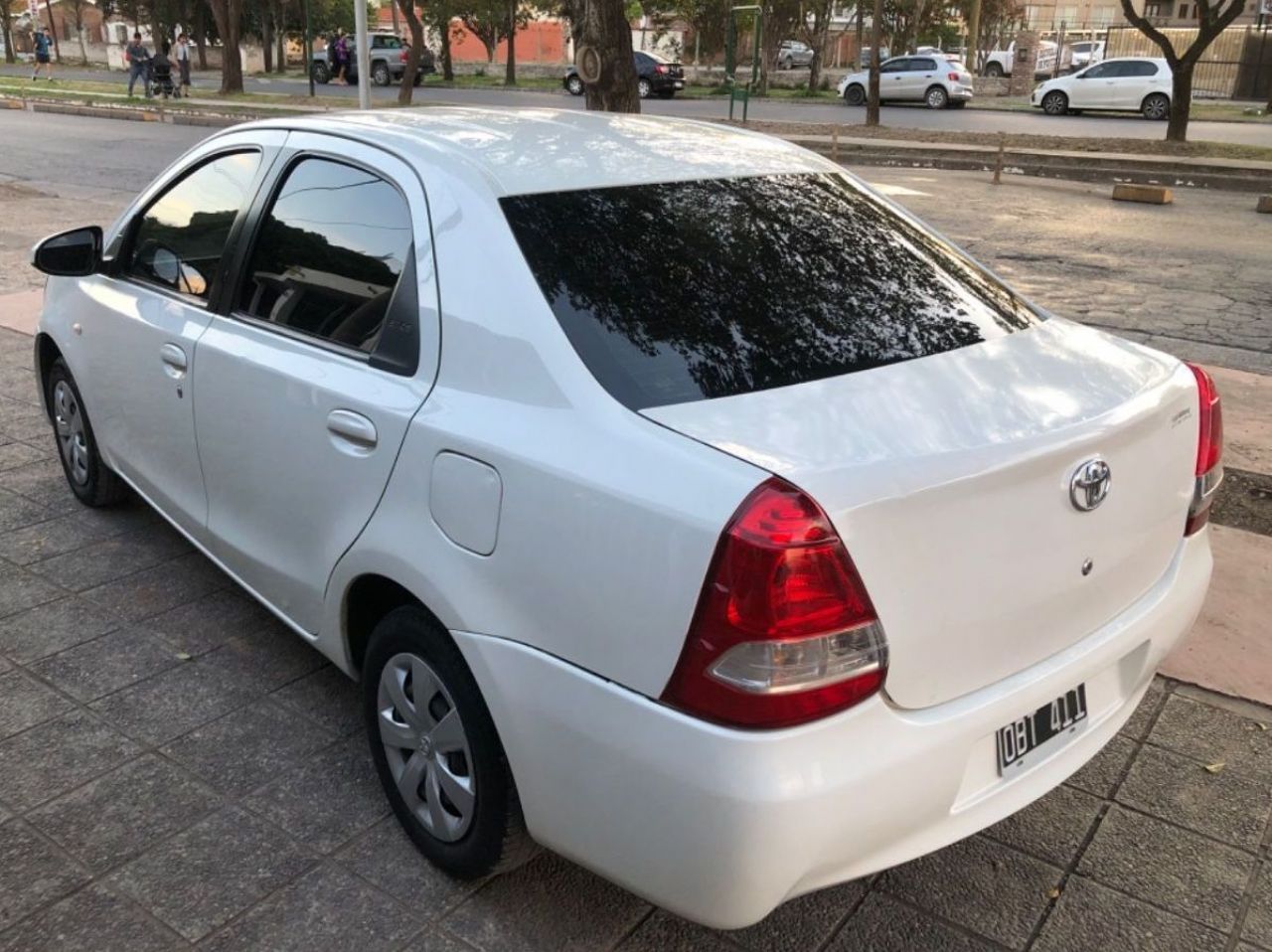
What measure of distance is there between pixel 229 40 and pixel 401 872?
36.5 metres

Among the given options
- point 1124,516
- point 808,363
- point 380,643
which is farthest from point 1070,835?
point 380,643

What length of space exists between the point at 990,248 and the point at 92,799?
33.7ft

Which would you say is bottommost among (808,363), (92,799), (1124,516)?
(92,799)

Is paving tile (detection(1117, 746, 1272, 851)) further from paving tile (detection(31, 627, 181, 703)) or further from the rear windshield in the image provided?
paving tile (detection(31, 627, 181, 703))

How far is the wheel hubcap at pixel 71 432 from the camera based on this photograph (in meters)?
4.57

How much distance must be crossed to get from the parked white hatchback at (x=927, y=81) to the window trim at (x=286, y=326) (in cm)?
3159

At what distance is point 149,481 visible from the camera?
3.91 m

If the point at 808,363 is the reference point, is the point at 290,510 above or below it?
below

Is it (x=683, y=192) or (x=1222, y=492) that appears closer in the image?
(x=683, y=192)

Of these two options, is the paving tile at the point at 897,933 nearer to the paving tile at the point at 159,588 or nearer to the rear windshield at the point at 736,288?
the rear windshield at the point at 736,288

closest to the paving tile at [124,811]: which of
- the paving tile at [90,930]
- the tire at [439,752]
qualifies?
the paving tile at [90,930]

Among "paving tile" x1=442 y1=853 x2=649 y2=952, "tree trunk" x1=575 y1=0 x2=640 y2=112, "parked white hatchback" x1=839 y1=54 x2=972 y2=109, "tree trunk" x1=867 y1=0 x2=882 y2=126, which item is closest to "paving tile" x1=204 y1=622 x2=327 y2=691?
"paving tile" x1=442 y1=853 x2=649 y2=952

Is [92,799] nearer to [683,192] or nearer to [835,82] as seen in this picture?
[683,192]

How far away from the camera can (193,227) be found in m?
3.68
